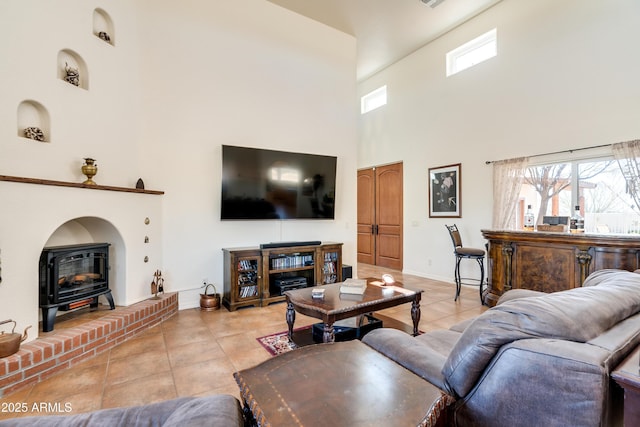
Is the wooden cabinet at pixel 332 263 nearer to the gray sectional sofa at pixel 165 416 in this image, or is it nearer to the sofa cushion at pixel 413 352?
the sofa cushion at pixel 413 352

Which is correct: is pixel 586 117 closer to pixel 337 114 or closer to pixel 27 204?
pixel 337 114

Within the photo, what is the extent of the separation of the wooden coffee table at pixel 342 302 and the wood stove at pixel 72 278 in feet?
A: 6.47

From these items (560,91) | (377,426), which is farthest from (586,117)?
(377,426)

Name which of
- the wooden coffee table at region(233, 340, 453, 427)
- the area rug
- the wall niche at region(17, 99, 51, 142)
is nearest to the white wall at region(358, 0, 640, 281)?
the area rug

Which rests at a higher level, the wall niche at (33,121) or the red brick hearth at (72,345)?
the wall niche at (33,121)

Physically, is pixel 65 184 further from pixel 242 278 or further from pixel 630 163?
pixel 630 163

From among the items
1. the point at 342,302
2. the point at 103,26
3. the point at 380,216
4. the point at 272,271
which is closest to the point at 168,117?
the point at 103,26

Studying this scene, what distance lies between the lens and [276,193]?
4289 millimetres

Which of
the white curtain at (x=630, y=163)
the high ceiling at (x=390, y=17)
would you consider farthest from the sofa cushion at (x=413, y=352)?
the high ceiling at (x=390, y=17)

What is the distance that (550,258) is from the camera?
10.7ft

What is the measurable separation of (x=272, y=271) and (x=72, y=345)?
211cm

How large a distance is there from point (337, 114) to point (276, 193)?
1882mm

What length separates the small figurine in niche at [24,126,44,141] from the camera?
263cm

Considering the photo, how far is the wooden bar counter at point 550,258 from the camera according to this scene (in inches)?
111
